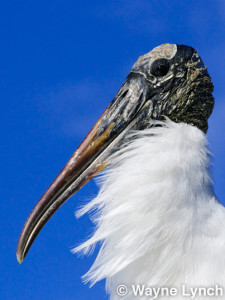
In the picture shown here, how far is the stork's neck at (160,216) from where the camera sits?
3520 mm

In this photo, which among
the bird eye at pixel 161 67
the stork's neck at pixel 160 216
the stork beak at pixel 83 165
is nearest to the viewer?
the stork's neck at pixel 160 216

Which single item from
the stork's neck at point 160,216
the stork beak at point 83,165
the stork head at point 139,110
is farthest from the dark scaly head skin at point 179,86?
the stork's neck at point 160,216

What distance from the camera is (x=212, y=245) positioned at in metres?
3.48

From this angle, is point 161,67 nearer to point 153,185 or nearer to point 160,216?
point 153,185

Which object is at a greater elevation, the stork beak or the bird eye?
the bird eye

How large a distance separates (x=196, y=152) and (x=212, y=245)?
23.5 inches

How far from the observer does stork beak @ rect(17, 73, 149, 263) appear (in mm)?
4109

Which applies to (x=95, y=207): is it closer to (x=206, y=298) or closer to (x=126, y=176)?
(x=126, y=176)

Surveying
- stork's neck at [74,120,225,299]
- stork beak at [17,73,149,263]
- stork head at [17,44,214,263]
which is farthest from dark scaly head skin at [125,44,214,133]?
stork's neck at [74,120,225,299]

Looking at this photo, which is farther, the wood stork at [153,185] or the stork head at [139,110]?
the stork head at [139,110]

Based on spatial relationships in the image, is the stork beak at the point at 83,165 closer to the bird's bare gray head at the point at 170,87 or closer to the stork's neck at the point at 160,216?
the bird's bare gray head at the point at 170,87

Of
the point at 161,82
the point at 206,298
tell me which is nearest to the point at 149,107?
the point at 161,82

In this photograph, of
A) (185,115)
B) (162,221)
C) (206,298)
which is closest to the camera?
(206,298)

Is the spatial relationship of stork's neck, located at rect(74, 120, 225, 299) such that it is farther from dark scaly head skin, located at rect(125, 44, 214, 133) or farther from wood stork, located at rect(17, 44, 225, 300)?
dark scaly head skin, located at rect(125, 44, 214, 133)
